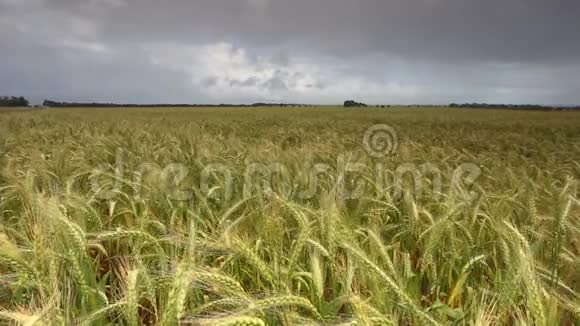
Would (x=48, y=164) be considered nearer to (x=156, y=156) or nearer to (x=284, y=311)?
(x=156, y=156)

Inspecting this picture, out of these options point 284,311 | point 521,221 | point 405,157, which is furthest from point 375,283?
point 405,157

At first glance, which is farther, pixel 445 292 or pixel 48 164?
pixel 48 164

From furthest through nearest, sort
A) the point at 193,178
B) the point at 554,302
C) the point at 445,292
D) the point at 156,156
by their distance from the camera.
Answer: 1. the point at 156,156
2. the point at 193,178
3. the point at 445,292
4. the point at 554,302

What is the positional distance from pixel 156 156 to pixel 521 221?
350 centimetres

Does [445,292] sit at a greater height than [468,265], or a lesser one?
lesser

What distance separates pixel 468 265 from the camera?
5.39 feet

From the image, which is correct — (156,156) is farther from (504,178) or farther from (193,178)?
(504,178)

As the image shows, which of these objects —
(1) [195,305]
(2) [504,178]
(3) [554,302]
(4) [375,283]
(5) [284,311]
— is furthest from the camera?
(2) [504,178]

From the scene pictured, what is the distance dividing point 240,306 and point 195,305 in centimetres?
40

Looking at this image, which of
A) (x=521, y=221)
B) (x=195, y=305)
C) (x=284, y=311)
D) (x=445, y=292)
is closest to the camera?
(x=284, y=311)

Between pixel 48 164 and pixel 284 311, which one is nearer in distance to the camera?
pixel 284 311

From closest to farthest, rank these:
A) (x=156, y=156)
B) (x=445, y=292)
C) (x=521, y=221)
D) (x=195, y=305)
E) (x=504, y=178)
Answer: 1. (x=195, y=305)
2. (x=445, y=292)
3. (x=521, y=221)
4. (x=504, y=178)
5. (x=156, y=156)

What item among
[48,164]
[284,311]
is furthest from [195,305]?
[48,164]

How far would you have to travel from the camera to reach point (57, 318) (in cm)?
112
